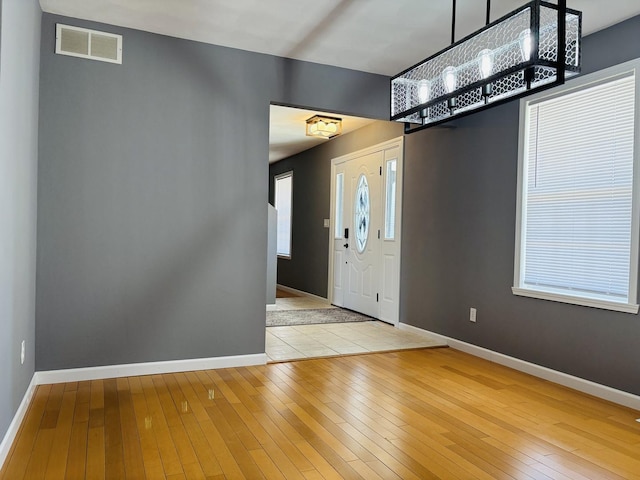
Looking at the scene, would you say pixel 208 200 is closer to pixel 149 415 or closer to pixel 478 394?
pixel 149 415

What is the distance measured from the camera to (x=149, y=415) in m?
2.83

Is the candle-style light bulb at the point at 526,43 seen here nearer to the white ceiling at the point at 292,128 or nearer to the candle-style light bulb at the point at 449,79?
the candle-style light bulb at the point at 449,79

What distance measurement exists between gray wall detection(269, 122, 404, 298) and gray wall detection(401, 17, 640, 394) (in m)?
1.76

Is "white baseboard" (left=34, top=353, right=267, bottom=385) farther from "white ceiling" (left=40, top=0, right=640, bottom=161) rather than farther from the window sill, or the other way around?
"white ceiling" (left=40, top=0, right=640, bottom=161)

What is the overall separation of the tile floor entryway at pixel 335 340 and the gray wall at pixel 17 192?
6.44 feet

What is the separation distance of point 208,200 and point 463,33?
2.33 meters

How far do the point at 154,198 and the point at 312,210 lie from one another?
448 cm

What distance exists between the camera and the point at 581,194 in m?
3.54

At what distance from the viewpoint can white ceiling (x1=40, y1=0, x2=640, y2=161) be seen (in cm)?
312

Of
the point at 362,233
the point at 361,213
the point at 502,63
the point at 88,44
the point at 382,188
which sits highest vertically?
the point at 88,44

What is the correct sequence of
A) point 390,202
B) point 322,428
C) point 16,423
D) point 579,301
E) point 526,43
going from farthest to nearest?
point 390,202 < point 579,301 < point 322,428 < point 16,423 < point 526,43

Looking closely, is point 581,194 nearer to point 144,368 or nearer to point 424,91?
point 424,91

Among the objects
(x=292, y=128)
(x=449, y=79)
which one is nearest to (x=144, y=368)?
(x=449, y=79)

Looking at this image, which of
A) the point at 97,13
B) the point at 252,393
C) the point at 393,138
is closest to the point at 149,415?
the point at 252,393
